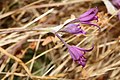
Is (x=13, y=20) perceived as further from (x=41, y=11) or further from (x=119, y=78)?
(x=119, y=78)

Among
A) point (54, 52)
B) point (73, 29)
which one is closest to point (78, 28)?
point (73, 29)

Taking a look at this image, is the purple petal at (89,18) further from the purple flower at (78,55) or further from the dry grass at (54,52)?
the dry grass at (54,52)

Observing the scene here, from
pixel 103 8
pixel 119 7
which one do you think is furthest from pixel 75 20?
pixel 103 8

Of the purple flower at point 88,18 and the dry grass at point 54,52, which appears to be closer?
the purple flower at point 88,18

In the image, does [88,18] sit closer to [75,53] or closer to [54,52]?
[75,53]

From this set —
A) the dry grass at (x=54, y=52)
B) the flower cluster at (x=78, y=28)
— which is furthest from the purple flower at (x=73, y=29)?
the dry grass at (x=54, y=52)

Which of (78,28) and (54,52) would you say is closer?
(78,28)

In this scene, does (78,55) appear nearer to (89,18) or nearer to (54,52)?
(89,18)

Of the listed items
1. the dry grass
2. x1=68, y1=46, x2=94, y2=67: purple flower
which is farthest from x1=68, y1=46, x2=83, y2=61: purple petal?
the dry grass

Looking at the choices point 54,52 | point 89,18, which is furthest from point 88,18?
point 54,52

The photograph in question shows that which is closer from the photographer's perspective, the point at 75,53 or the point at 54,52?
the point at 75,53

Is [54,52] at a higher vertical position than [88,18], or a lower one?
lower
